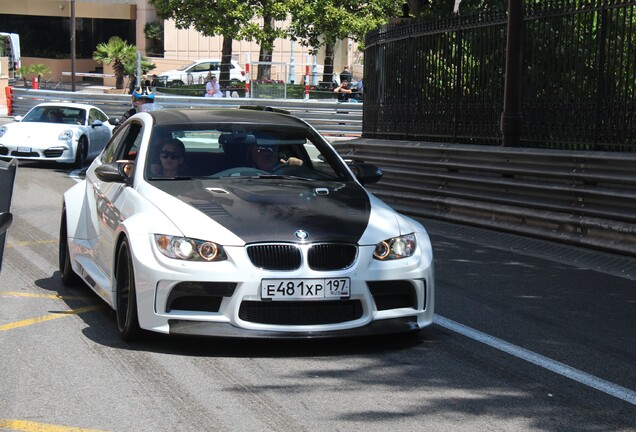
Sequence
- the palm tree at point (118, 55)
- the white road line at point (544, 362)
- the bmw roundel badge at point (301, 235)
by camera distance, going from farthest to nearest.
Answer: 1. the palm tree at point (118, 55)
2. the bmw roundel badge at point (301, 235)
3. the white road line at point (544, 362)

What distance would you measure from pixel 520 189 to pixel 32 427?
26.5 ft

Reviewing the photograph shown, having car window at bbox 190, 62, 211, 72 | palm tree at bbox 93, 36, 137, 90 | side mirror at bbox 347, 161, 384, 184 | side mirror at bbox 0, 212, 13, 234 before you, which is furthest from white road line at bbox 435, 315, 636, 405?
palm tree at bbox 93, 36, 137, 90

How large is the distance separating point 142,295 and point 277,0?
136 feet

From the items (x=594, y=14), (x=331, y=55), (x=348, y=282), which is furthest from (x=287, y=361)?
(x=331, y=55)

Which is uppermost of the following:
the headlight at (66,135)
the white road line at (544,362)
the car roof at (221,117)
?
the car roof at (221,117)

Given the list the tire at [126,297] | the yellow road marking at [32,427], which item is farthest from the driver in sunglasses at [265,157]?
the yellow road marking at [32,427]

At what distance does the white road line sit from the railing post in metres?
5.68

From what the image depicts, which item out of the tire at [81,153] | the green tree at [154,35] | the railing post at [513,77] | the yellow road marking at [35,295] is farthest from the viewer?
the green tree at [154,35]

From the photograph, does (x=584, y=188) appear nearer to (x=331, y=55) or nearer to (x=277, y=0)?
(x=277, y=0)

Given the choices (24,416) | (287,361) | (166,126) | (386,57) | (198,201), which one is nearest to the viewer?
(24,416)

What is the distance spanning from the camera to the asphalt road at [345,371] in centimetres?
531

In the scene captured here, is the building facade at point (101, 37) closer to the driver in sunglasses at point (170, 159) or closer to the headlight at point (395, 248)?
the driver in sunglasses at point (170, 159)

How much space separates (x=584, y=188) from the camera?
440 inches

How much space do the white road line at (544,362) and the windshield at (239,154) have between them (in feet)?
4.63
